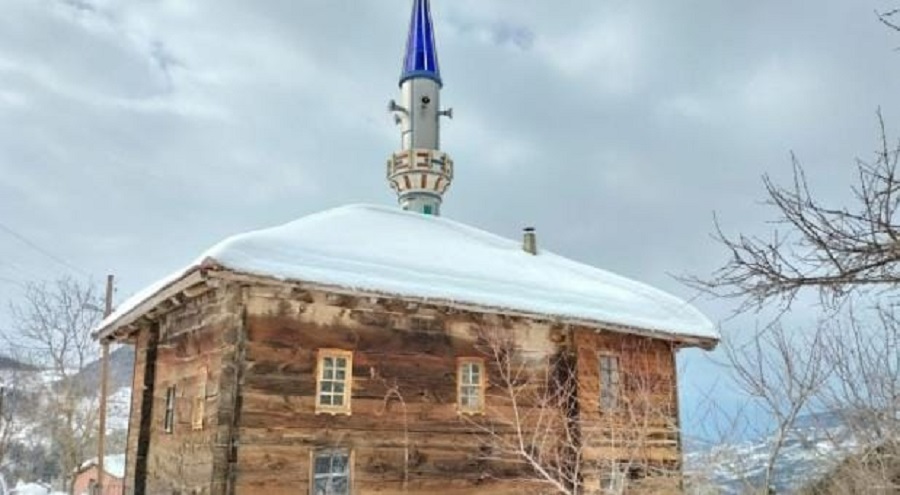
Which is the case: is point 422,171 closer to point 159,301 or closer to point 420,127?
point 420,127

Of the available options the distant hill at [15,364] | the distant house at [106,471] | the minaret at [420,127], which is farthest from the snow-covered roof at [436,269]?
the distant house at [106,471]

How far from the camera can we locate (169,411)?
47.2 ft

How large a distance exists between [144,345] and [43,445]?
52.4m

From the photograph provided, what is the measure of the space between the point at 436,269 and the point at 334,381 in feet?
9.09

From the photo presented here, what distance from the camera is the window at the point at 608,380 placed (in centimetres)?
1562

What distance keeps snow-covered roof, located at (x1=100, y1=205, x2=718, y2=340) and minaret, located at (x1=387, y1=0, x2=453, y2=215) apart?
7834mm

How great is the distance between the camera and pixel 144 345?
16.1m

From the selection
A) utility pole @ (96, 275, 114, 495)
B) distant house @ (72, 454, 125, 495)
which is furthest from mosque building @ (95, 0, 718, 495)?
distant house @ (72, 454, 125, 495)

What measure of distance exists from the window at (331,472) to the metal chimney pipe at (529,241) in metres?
7.82

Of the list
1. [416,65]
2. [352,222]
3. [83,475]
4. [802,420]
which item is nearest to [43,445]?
[83,475]

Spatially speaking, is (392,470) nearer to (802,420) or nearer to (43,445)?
(802,420)

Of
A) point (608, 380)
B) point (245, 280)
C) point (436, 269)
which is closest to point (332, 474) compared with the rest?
point (245, 280)

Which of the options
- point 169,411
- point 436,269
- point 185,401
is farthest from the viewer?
point 169,411

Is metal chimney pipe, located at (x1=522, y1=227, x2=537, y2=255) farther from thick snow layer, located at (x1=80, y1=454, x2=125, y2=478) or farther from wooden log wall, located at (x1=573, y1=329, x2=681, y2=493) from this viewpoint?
thick snow layer, located at (x1=80, y1=454, x2=125, y2=478)
